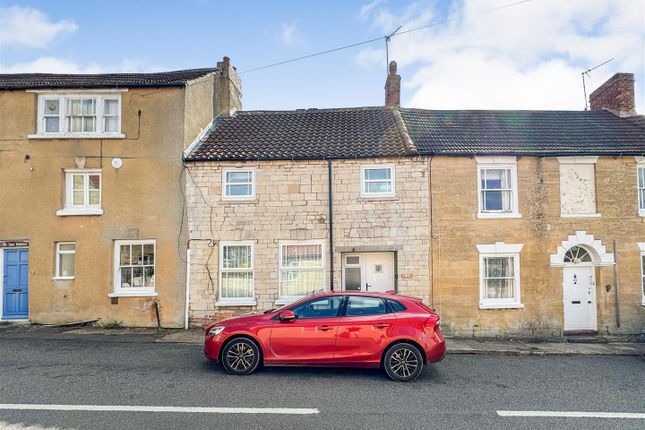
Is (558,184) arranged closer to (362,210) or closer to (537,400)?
(362,210)

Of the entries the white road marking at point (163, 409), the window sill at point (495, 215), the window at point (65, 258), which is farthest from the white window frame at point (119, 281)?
the window sill at point (495, 215)

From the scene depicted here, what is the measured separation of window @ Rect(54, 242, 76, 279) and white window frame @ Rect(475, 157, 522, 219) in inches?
506

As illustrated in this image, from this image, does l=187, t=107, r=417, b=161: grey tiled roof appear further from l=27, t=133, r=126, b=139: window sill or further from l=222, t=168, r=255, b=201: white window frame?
l=27, t=133, r=126, b=139: window sill

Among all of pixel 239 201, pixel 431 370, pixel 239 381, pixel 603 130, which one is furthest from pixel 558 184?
pixel 239 381

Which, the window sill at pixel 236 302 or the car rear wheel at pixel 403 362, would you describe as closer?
the car rear wheel at pixel 403 362

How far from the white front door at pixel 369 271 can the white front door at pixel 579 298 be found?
5.39 metres

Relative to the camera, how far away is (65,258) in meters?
12.3

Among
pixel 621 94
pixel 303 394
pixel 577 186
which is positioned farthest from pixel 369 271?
pixel 621 94

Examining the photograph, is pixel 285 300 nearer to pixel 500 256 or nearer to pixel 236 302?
pixel 236 302

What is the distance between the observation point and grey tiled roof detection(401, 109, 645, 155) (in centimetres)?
1223

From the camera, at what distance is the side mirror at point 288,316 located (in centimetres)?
739

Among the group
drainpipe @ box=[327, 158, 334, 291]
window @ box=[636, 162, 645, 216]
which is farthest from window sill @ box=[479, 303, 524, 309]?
window @ box=[636, 162, 645, 216]

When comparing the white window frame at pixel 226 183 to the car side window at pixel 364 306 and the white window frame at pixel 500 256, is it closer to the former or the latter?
the car side window at pixel 364 306

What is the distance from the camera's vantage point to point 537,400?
649 centimetres
